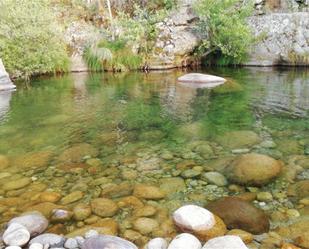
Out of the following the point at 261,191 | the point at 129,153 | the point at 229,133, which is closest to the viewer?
the point at 261,191

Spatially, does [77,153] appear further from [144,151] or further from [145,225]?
[145,225]

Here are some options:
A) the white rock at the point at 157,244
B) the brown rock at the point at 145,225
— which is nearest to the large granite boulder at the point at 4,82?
the brown rock at the point at 145,225

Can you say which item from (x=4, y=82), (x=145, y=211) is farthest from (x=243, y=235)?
(x=4, y=82)

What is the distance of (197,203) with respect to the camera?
18.9 feet

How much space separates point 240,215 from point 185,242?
1.19 m

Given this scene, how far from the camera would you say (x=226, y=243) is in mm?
4266

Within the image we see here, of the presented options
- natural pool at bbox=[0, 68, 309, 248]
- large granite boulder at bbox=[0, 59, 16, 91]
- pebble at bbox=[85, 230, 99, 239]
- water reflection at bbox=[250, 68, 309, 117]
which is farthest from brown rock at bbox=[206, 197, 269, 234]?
large granite boulder at bbox=[0, 59, 16, 91]

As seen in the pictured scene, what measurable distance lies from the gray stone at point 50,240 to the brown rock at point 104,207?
89 cm

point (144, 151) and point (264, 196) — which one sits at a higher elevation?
point (144, 151)

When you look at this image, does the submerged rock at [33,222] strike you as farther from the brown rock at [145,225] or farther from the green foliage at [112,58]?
the green foliage at [112,58]

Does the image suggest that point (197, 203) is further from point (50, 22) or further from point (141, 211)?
point (50, 22)

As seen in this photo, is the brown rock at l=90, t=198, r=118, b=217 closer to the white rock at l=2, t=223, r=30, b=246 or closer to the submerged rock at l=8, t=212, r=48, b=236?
the submerged rock at l=8, t=212, r=48, b=236

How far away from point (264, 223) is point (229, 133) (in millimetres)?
4380

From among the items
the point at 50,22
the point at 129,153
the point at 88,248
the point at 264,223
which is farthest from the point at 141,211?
the point at 50,22
